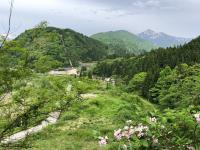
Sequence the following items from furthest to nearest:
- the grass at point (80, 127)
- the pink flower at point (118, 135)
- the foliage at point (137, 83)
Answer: the foliage at point (137, 83)
the grass at point (80, 127)
the pink flower at point (118, 135)

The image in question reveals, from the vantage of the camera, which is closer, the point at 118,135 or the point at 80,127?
the point at 118,135

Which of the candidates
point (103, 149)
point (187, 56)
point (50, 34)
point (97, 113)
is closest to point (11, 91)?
point (50, 34)

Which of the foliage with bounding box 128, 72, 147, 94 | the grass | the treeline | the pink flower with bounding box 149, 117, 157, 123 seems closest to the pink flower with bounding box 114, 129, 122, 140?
the pink flower with bounding box 149, 117, 157, 123

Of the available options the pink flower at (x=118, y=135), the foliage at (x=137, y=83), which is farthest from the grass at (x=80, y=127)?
the foliage at (x=137, y=83)

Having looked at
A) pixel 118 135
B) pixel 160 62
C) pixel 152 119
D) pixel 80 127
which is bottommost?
pixel 160 62

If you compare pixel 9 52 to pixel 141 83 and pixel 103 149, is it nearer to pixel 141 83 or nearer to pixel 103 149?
pixel 103 149

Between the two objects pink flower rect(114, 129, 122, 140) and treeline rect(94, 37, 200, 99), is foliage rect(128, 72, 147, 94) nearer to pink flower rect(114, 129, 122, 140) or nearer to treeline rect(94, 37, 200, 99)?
treeline rect(94, 37, 200, 99)

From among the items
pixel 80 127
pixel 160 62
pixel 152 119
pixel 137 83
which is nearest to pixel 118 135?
pixel 152 119

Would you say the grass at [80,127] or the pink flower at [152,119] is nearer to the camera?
the pink flower at [152,119]

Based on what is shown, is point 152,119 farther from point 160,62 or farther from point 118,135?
point 160,62

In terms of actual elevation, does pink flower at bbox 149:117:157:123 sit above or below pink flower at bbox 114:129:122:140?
above

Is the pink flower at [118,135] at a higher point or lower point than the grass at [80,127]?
higher

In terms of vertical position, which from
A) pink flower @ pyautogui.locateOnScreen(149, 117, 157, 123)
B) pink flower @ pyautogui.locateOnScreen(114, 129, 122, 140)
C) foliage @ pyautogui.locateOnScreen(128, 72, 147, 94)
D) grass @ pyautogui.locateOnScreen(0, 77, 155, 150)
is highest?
pink flower @ pyautogui.locateOnScreen(149, 117, 157, 123)

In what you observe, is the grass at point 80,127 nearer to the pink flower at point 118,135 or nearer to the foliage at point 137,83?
the pink flower at point 118,135
